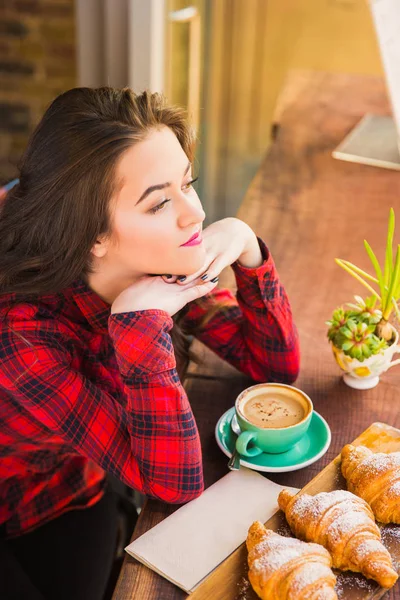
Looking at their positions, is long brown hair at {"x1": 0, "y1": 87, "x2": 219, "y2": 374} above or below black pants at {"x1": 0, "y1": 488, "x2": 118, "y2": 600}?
above

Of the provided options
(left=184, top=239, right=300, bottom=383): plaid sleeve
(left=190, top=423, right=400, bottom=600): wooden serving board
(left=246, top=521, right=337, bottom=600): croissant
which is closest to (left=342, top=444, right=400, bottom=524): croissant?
(left=190, top=423, right=400, bottom=600): wooden serving board

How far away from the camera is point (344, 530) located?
840 mm

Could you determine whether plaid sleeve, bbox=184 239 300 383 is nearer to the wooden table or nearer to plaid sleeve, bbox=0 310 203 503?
the wooden table

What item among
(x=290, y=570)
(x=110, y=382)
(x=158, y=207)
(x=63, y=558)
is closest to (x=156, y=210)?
(x=158, y=207)

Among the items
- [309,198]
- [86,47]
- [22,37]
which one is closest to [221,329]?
[309,198]

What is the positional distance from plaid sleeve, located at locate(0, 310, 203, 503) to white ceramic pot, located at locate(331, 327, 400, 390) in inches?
11.9

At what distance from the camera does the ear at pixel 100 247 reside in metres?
1.09

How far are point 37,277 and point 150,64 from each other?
1356 mm

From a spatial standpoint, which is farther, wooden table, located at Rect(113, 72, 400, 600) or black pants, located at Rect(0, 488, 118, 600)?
black pants, located at Rect(0, 488, 118, 600)

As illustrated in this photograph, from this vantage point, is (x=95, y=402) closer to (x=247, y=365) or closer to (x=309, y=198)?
(x=247, y=365)

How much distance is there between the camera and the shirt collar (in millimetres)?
1170

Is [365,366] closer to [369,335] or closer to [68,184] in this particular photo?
[369,335]

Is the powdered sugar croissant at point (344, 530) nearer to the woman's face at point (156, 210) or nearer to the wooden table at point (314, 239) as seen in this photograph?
the wooden table at point (314, 239)

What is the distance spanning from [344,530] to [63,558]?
665 mm
